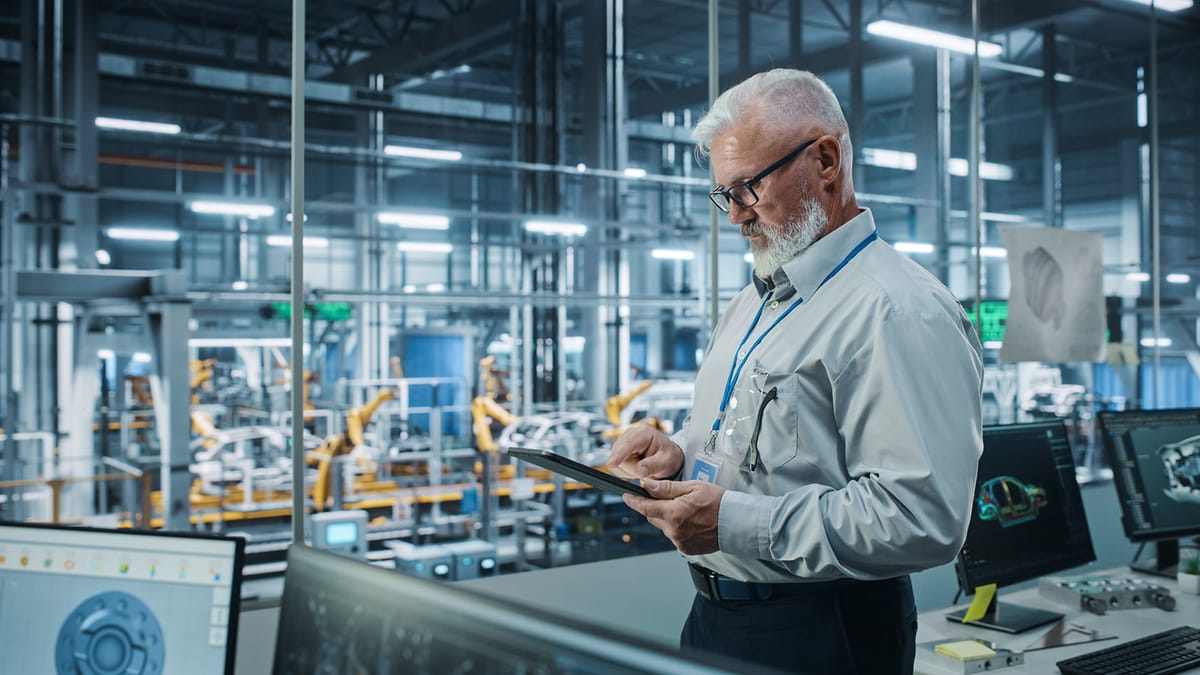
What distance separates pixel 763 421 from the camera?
1.42 metres

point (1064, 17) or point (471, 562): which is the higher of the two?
point (1064, 17)

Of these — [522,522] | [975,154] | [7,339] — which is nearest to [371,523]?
[522,522]

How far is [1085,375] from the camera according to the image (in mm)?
5832

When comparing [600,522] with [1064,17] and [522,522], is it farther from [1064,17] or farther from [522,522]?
[1064,17]

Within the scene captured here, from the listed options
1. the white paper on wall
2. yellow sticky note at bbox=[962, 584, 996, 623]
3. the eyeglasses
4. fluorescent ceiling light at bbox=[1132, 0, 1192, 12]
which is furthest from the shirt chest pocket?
fluorescent ceiling light at bbox=[1132, 0, 1192, 12]

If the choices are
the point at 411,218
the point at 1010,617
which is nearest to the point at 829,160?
the point at 1010,617

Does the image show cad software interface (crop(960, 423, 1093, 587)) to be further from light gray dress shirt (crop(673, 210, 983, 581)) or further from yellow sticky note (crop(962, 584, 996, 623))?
light gray dress shirt (crop(673, 210, 983, 581))

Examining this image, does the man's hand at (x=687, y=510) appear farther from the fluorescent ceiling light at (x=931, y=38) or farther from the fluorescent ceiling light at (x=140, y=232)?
the fluorescent ceiling light at (x=140, y=232)

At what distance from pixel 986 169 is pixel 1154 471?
7.33 feet

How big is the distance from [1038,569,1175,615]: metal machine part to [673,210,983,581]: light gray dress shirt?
1.23m

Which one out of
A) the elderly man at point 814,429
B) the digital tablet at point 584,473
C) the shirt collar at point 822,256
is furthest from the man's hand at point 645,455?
the shirt collar at point 822,256

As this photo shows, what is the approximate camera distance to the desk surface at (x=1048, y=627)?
1965 millimetres

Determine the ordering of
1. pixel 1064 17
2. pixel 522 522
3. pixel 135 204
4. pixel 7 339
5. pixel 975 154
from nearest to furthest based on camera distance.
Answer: pixel 975 154 → pixel 1064 17 → pixel 7 339 → pixel 522 522 → pixel 135 204

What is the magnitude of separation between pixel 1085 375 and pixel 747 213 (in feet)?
16.6
